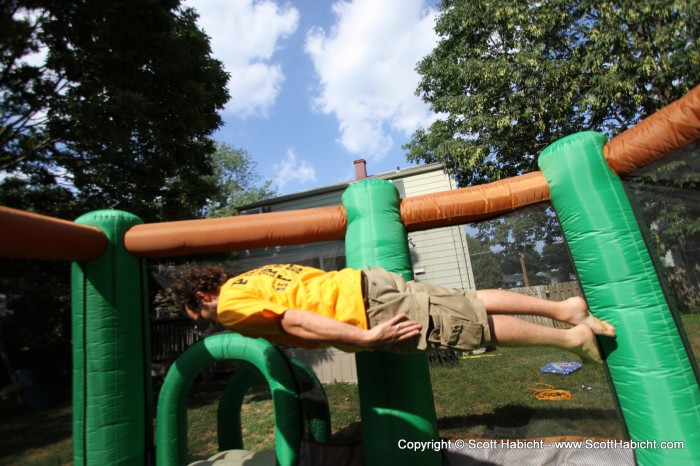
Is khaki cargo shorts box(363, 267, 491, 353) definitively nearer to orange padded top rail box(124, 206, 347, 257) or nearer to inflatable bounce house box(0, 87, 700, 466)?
inflatable bounce house box(0, 87, 700, 466)

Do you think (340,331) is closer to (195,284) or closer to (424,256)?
(195,284)

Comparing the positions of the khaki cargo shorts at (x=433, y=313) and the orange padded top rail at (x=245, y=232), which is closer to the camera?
the khaki cargo shorts at (x=433, y=313)

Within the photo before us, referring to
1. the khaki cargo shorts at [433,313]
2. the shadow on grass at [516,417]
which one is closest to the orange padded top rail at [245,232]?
the khaki cargo shorts at [433,313]

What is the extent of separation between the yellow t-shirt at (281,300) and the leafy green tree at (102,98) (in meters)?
5.45

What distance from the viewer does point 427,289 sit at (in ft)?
6.75

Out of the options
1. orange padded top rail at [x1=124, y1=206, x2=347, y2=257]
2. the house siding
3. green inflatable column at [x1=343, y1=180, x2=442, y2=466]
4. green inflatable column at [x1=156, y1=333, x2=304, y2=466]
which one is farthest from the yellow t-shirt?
the house siding

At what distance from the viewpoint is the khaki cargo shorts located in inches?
74.7

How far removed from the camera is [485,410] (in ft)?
9.63

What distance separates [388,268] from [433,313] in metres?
0.65

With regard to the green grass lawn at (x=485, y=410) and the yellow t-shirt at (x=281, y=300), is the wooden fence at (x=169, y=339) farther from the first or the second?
the yellow t-shirt at (x=281, y=300)

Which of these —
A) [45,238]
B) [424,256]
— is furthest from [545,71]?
[45,238]

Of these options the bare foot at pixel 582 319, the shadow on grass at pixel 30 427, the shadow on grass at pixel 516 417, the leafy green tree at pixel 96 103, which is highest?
the leafy green tree at pixel 96 103

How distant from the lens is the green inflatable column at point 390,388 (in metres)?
2.32

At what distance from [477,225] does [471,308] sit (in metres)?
1.02
